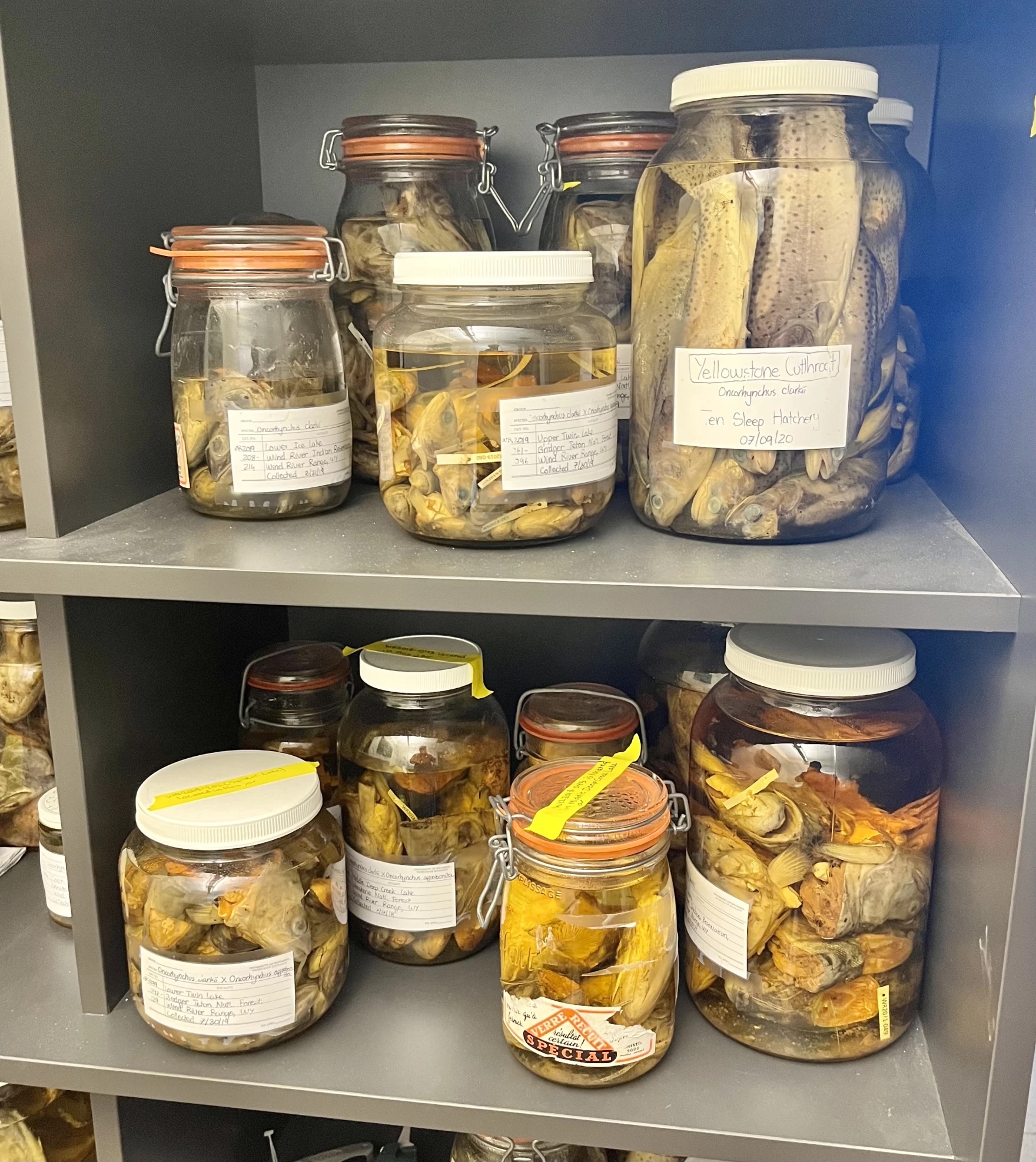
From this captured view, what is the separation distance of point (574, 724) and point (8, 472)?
0.50 m

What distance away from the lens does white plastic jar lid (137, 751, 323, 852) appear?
0.77 m

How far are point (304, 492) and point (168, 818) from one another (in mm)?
262

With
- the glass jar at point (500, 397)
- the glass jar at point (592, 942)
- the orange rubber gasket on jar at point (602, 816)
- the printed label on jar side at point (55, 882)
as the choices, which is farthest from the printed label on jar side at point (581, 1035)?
the printed label on jar side at point (55, 882)

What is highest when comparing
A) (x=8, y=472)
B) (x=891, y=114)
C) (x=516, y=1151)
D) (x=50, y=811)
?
(x=891, y=114)

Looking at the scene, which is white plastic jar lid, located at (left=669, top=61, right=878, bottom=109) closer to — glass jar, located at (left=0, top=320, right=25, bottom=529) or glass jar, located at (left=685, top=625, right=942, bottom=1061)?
glass jar, located at (left=685, top=625, right=942, bottom=1061)

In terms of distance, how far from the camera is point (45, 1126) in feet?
3.17

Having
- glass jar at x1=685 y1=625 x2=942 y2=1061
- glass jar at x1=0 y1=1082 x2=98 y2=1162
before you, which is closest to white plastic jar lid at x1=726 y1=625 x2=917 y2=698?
glass jar at x1=685 y1=625 x2=942 y2=1061

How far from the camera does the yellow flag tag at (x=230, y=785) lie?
0.80 meters

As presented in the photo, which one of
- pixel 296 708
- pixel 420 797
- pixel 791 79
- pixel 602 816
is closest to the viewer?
pixel 791 79

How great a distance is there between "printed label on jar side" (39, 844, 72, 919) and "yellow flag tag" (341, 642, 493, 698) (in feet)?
1.09

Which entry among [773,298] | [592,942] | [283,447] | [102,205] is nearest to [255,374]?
[283,447]

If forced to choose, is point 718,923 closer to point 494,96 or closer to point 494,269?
point 494,269

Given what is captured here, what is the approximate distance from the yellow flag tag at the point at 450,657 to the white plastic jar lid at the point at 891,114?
1.79 ft

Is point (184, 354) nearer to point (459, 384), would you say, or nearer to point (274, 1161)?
point (459, 384)
